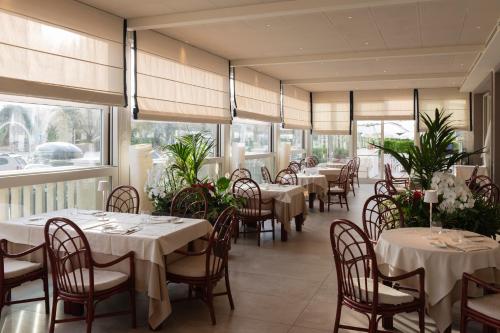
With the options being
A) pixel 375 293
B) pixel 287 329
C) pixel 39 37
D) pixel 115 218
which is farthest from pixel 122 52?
pixel 375 293

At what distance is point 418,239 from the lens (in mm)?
3914

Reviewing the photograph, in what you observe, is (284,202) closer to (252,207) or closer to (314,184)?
(252,207)

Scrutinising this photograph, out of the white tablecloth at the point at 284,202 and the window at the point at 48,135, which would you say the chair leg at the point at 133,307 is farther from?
the white tablecloth at the point at 284,202

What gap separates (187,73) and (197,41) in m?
0.61

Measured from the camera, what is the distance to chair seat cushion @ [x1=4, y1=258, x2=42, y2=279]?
3.97m

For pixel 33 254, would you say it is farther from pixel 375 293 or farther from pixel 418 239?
pixel 418 239

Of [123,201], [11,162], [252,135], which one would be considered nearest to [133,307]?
[123,201]

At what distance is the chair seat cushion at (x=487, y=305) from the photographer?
10.2ft

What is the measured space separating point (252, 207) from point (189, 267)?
3472 mm

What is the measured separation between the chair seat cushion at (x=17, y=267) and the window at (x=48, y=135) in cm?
136

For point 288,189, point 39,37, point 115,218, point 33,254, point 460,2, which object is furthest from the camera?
point 288,189

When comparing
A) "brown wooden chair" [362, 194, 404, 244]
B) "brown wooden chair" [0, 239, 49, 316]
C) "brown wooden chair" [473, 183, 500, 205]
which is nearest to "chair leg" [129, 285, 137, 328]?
"brown wooden chair" [0, 239, 49, 316]

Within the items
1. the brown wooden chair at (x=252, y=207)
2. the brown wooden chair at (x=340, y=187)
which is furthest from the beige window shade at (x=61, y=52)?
the brown wooden chair at (x=340, y=187)

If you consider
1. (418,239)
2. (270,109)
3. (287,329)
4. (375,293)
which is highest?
(270,109)
